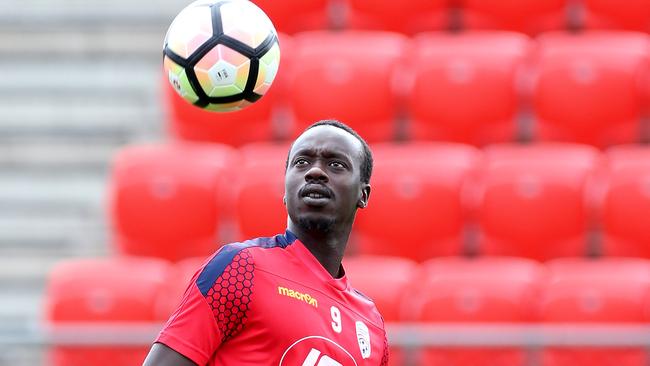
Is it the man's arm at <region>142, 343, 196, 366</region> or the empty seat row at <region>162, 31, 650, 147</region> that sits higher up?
the empty seat row at <region>162, 31, 650, 147</region>

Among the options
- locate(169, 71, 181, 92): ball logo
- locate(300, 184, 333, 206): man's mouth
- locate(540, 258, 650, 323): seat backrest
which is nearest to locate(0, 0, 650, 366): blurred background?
locate(540, 258, 650, 323): seat backrest

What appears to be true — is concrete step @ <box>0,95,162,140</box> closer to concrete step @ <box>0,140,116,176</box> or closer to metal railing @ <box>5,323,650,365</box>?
concrete step @ <box>0,140,116,176</box>

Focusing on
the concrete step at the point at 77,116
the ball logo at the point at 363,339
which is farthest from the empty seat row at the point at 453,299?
the ball logo at the point at 363,339

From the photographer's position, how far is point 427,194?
711 centimetres

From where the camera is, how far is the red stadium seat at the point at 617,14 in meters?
8.38

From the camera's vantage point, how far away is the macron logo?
3504 millimetres

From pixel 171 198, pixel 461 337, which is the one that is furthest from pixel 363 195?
pixel 171 198

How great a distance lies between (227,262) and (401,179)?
3.82 m

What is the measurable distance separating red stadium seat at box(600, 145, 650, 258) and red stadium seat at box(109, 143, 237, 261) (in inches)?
89.4

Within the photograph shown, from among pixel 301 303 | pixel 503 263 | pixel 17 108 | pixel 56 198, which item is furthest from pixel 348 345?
pixel 17 108

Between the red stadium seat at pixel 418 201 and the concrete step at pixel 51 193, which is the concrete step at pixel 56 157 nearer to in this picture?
the concrete step at pixel 51 193

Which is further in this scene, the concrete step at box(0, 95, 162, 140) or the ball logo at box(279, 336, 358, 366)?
the concrete step at box(0, 95, 162, 140)

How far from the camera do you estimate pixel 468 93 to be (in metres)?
7.60

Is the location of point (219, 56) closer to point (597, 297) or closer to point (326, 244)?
point (326, 244)
